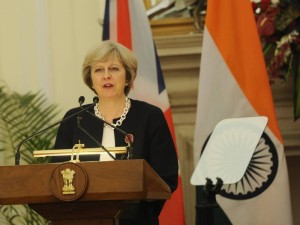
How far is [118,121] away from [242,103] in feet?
5.46

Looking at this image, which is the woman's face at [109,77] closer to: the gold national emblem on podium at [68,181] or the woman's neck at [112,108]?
the woman's neck at [112,108]

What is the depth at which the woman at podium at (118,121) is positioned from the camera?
3406 mm

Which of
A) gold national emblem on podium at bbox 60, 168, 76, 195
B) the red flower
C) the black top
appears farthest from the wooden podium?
the red flower

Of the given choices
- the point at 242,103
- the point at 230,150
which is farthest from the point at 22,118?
the point at 230,150

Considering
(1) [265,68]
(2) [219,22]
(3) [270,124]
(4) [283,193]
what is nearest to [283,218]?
(4) [283,193]

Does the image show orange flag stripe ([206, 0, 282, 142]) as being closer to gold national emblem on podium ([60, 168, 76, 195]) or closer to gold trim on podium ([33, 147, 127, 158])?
gold trim on podium ([33, 147, 127, 158])

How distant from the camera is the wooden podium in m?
2.85

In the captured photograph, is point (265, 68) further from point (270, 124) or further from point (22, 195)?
point (22, 195)

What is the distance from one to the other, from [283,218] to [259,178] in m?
0.27

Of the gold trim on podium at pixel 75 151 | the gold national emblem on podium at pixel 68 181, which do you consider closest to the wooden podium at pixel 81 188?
the gold national emblem on podium at pixel 68 181

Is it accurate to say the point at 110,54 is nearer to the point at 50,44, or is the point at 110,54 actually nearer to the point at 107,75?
the point at 107,75

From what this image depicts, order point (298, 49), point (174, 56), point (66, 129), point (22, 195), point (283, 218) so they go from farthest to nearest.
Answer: point (174, 56)
point (298, 49)
point (283, 218)
point (66, 129)
point (22, 195)

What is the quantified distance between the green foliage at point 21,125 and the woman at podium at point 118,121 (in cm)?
203

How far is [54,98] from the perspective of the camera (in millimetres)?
5859
